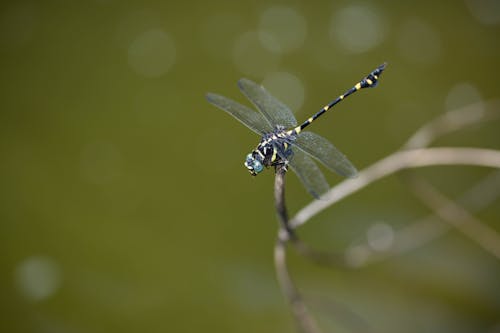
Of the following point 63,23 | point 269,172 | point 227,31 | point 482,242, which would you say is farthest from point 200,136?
point 482,242

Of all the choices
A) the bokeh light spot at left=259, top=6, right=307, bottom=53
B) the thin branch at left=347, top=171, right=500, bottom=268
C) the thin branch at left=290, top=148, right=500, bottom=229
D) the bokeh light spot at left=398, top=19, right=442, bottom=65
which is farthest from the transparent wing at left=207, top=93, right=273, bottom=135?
the bokeh light spot at left=398, top=19, right=442, bottom=65

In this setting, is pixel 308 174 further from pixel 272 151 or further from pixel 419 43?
pixel 419 43

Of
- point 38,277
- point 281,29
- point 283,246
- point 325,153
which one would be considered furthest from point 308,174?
point 281,29

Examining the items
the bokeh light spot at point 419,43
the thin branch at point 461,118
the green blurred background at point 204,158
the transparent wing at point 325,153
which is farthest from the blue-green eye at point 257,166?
the bokeh light spot at point 419,43

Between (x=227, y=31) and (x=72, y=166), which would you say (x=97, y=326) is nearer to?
(x=72, y=166)

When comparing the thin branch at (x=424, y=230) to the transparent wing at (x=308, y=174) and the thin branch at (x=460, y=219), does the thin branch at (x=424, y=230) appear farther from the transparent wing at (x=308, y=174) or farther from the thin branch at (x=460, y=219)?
the transparent wing at (x=308, y=174)

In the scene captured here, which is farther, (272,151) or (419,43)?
(419,43)
